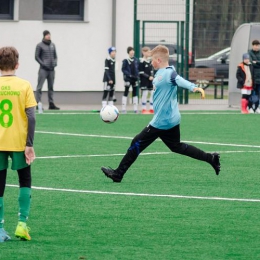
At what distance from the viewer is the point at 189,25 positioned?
32188 millimetres

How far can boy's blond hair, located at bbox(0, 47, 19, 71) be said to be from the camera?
8.66 meters

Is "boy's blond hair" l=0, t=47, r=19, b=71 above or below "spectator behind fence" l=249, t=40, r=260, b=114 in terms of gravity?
above

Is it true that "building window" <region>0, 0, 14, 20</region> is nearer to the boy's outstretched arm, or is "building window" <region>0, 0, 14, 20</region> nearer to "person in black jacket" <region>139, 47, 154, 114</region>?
"person in black jacket" <region>139, 47, 154, 114</region>

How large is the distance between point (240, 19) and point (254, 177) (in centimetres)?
2033

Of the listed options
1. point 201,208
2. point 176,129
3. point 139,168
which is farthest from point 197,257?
point 139,168

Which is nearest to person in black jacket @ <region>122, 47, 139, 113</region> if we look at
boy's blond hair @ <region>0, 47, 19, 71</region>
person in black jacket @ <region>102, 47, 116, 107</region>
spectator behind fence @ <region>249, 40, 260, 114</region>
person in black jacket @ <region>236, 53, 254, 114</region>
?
person in black jacket @ <region>102, 47, 116, 107</region>

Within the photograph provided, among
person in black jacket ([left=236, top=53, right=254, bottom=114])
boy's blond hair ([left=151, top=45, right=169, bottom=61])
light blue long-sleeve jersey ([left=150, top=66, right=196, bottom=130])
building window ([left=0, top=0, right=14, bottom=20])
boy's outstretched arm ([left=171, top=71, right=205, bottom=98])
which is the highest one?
building window ([left=0, top=0, right=14, bottom=20])

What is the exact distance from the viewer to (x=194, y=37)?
32312 millimetres

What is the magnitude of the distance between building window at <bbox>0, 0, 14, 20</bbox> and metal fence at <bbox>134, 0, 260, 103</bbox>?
3.89 metres

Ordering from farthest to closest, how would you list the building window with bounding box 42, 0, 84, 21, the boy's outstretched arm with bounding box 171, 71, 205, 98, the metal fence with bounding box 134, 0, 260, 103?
1. the metal fence with bounding box 134, 0, 260, 103
2. the building window with bounding box 42, 0, 84, 21
3. the boy's outstretched arm with bounding box 171, 71, 205, 98

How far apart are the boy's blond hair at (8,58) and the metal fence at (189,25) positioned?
2294cm

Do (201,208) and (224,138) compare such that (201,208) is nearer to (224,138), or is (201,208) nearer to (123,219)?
(123,219)

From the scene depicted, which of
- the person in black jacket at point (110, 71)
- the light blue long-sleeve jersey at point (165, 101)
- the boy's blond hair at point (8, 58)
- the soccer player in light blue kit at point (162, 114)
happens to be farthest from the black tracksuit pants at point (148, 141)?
the person in black jacket at point (110, 71)

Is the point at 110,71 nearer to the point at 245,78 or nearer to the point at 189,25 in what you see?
the point at 245,78
